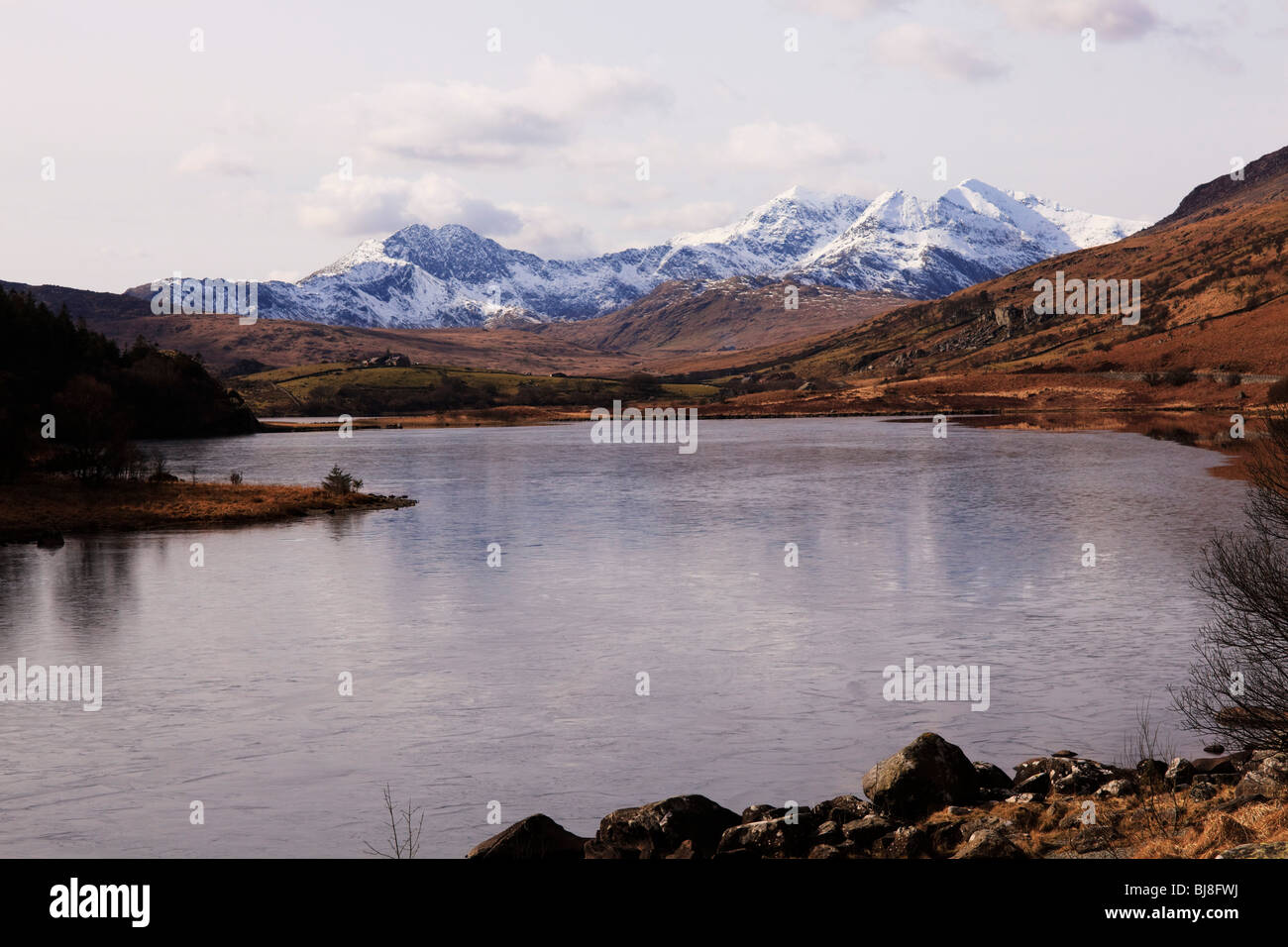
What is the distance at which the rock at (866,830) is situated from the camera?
14.9 metres

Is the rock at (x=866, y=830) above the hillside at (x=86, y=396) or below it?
below

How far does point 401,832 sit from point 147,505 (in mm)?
45687

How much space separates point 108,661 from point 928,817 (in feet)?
64.0

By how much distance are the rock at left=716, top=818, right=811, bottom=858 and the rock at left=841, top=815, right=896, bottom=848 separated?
0.55 meters

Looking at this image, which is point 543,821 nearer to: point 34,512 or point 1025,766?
point 1025,766

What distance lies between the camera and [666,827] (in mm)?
14961

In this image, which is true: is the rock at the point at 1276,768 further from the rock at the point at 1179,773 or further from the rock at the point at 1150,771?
the rock at the point at 1150,771

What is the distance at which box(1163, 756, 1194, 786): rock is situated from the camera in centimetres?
1669

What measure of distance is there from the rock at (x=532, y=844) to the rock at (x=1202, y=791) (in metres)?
8.47

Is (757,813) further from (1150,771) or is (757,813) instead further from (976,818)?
(1150,771)

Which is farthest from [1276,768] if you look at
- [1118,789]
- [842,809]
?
[842,809]

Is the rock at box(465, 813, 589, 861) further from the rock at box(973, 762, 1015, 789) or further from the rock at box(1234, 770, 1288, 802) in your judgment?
the rock at box(1234, 770, 1288, 802)

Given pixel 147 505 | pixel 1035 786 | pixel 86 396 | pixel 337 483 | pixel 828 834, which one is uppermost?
pixel 86 396

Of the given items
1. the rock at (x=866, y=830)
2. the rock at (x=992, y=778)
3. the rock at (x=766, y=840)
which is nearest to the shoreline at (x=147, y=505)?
the rock at (x=766, y=840)
